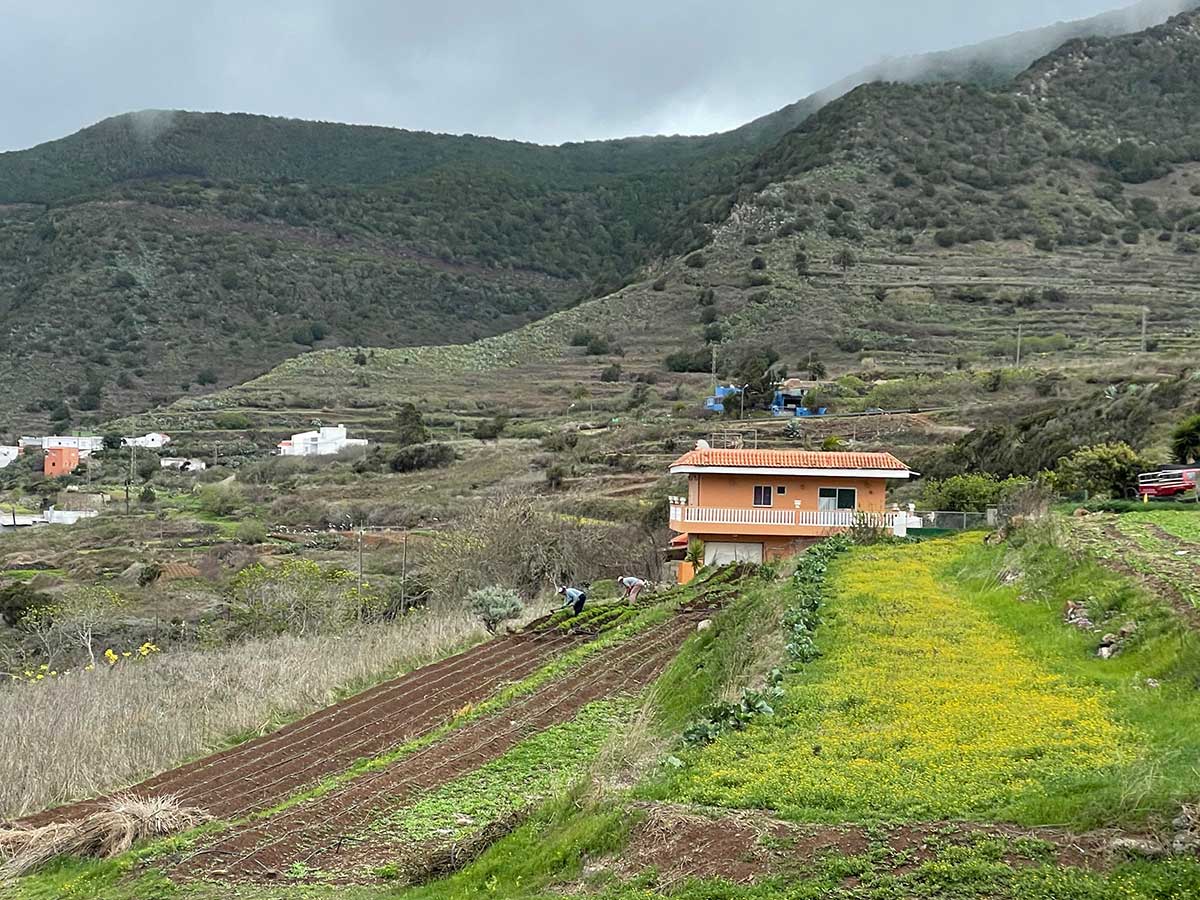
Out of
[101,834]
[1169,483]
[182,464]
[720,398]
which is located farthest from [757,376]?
[101,834]

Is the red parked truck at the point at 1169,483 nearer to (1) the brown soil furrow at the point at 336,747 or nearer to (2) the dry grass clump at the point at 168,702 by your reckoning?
(1) the brown soil furrow at the point at 336,747

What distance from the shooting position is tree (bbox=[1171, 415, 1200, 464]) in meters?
25.4

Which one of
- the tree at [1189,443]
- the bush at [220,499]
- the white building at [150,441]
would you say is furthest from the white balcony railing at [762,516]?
the white building at [150,441]

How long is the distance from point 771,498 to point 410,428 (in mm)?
33741

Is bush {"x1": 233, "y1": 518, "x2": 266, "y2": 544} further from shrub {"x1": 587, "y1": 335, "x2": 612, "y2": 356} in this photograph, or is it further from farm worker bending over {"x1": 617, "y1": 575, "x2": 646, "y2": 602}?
shrub {"x1": 587, "y1": 335, "x2": 612, "y2": 356}

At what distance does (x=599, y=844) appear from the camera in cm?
736

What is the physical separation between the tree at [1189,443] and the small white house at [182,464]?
48.6m

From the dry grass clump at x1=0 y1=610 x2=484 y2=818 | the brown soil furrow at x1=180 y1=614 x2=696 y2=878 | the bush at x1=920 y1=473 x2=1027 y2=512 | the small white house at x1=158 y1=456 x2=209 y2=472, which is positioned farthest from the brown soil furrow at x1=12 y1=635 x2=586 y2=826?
the small white house at x1=158 y1=456 x2=209 y2=472

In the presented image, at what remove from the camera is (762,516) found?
2955cm

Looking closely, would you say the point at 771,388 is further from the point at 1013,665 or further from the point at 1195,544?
the point at 1013,665

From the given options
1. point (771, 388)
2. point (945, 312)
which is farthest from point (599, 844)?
point (945, 312)

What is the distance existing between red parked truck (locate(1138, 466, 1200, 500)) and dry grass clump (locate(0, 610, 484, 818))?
1200cm

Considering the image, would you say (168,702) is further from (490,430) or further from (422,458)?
(490,430)

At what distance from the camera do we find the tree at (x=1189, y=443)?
25359 millimetres
